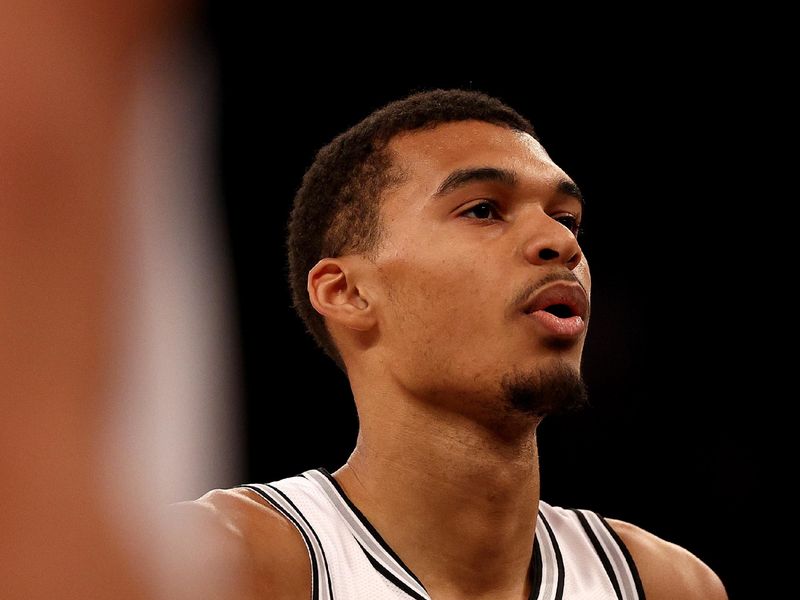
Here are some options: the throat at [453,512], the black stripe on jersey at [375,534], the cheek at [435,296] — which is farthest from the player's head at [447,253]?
the black stripe on jersey at [375,534]

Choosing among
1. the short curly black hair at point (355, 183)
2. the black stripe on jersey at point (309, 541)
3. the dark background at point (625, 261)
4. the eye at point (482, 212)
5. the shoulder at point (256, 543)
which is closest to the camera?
the shoulder at point (256, 543)

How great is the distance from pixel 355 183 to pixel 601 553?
3.32ft

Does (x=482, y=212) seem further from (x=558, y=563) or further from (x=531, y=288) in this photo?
(x=558, y=563)

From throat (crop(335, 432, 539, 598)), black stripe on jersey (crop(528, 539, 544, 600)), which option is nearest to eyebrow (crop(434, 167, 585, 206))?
throat (crop(335, 432, 539, 598))

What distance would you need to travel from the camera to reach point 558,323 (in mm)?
1768

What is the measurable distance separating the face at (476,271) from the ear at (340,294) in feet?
0.17

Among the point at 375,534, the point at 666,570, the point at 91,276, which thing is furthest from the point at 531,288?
the point at 91,276

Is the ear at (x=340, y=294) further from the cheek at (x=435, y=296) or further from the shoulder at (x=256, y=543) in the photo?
the shoulder at (x=256, y=543)

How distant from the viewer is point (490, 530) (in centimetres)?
184

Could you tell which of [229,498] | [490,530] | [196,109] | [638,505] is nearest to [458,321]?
[490,530]

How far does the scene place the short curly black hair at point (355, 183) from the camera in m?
2.02

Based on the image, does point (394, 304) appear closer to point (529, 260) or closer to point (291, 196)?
point (529, 260)

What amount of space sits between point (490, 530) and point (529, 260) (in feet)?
1.79

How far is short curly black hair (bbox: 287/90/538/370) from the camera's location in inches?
79.4
